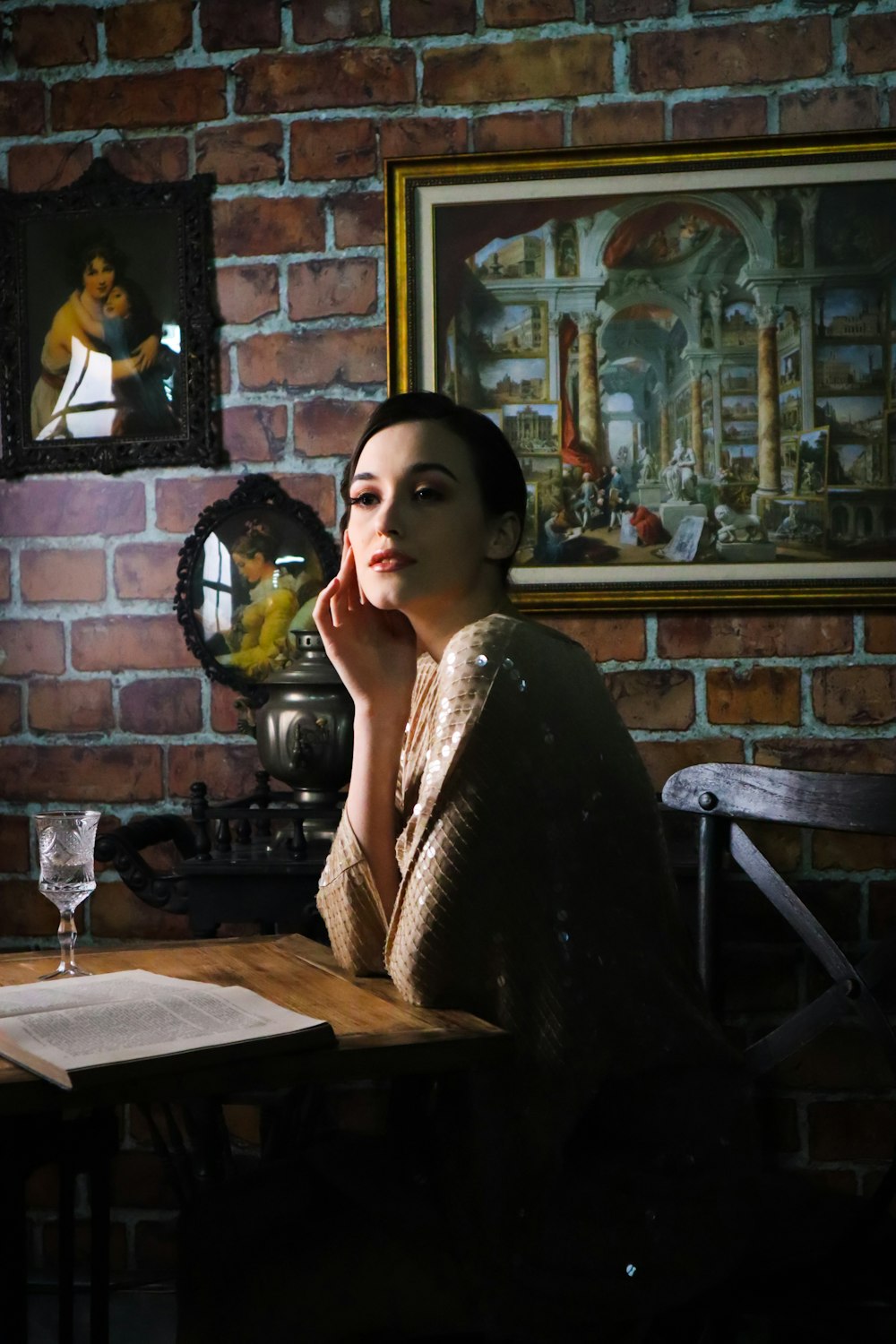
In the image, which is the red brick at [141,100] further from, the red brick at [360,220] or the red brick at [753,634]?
the red brick at [753,634]

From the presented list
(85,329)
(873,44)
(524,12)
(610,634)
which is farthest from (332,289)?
(873,44)

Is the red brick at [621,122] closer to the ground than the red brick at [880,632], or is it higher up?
higher up

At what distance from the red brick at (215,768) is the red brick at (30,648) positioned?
28 cm

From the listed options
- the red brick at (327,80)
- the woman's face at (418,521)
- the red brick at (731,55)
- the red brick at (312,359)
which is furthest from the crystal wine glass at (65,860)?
the red brick at (731,55)

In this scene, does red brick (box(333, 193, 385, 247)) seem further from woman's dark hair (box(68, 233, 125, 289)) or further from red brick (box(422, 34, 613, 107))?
woman's dark hair (box(68, 233, 125, 289))

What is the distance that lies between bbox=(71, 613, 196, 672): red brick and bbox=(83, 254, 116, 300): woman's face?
58 centimetres

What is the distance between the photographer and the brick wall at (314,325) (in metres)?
2.09

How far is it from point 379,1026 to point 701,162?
1607mm

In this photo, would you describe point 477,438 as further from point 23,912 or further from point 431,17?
point 23,912

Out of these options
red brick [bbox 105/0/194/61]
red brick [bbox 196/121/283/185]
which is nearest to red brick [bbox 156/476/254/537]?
red brick [bbox 196/121/283/185]

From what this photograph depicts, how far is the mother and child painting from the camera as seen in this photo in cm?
223

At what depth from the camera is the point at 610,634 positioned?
7.07 feet

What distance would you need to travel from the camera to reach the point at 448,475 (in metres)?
1.46

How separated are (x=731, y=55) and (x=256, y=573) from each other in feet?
3.88
